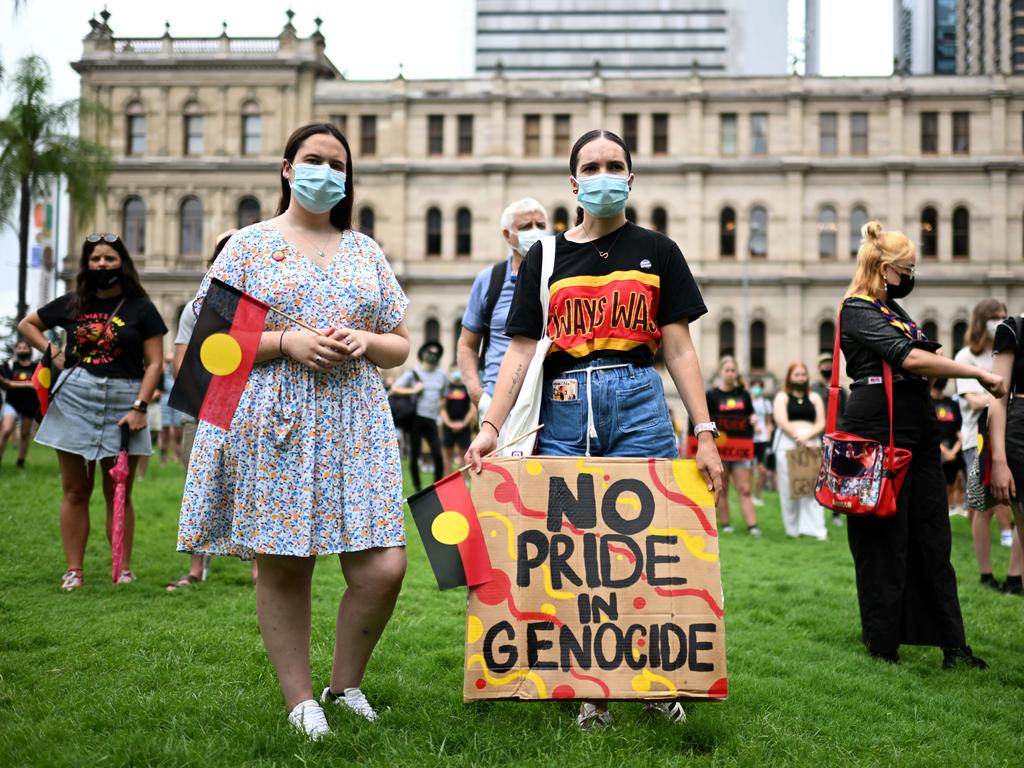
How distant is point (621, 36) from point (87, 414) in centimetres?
12279

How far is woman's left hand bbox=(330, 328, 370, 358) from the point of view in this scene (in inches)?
146

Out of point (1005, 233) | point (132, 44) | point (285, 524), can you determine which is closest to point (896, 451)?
point (285, 524)

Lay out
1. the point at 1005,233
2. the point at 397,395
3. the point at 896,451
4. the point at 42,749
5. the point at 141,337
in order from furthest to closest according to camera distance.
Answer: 1. the point at 1005,233
2. the point at 397,395
3. the point at 141,337
4. the point at 896,451
5. the point at 42,749

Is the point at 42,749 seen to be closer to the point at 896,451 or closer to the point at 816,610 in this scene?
the point at 896,451

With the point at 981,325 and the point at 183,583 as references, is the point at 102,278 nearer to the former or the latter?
the point at 183,583

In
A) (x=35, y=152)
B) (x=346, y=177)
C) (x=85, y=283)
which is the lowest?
(x=85, y=283)

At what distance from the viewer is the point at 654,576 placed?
12.4ft

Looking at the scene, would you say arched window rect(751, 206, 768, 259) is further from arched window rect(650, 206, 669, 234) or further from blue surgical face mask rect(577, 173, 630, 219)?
blue surgical face mask rect(577, 173, 630, 219)

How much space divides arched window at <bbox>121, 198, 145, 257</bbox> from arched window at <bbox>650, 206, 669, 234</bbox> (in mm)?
25190

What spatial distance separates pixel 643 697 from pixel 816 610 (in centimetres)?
383

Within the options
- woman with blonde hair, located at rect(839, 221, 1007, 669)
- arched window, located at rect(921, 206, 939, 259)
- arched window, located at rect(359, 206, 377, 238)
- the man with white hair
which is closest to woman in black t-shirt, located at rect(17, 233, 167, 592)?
the man with white hair

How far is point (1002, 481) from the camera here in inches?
225

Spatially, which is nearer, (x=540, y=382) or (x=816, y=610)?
(x=540, y=382)

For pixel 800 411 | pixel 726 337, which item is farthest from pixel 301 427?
pixel 726 337
